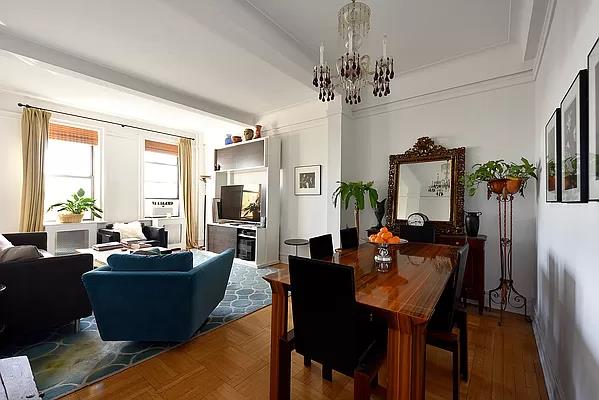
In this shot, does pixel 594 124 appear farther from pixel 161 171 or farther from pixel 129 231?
pixel 161 171

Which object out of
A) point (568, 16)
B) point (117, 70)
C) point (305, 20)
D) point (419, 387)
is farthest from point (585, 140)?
point (117, 70)

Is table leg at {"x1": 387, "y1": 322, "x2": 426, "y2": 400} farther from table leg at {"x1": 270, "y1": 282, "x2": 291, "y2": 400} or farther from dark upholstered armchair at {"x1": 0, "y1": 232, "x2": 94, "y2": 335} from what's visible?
dark upholstered armchair at {"x1": 0, "y1": 232, "x2": 94, "y2": 335}

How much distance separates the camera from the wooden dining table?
1162 millimetres

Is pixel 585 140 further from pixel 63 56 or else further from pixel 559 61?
pixel 63 56

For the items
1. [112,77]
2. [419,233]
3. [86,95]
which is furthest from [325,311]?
[86,95]

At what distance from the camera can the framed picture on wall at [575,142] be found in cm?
116

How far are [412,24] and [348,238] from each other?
2.19 m

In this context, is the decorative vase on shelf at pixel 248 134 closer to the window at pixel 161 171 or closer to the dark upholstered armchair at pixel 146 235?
the window at pixel 161 171

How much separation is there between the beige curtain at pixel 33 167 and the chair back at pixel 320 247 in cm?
476

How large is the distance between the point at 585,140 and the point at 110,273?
288cm

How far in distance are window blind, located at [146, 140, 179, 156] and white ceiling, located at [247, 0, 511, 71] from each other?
4.41m

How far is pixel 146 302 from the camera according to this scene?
211 centimetres

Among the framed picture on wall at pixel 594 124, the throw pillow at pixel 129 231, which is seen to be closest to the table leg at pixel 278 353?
the framed picture on wall at pixel 594 124

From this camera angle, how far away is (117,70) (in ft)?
11.5
